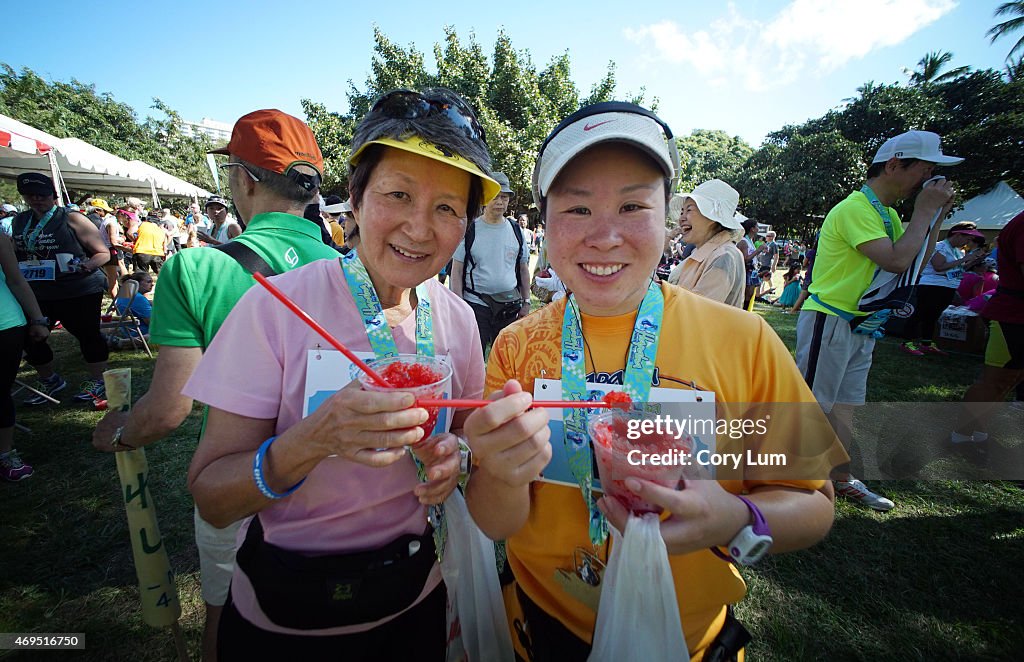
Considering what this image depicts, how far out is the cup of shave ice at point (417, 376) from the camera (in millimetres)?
1215

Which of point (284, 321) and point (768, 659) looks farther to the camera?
point (768, 659)

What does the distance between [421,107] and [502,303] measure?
413cm

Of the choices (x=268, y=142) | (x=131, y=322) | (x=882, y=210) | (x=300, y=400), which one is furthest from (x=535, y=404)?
(x=131, y=322)

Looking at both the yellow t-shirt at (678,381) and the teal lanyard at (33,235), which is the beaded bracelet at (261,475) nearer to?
the yellow t-shirt at (678,381)

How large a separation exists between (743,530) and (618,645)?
1.63ft

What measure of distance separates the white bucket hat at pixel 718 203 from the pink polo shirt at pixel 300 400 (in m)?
3.27

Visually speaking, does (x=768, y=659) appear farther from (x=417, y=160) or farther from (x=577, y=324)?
(x=417, y=160)

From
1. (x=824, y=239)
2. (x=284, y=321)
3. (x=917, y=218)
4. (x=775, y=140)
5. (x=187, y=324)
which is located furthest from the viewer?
(x=775, y=140)

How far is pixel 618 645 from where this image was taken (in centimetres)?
117

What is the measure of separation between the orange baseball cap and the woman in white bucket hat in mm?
2930

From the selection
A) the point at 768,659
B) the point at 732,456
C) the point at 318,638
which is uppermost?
the point at 732,456

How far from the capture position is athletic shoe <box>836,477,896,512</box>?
377 centimetres

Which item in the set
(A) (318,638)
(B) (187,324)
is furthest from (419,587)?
(B) (187,324)

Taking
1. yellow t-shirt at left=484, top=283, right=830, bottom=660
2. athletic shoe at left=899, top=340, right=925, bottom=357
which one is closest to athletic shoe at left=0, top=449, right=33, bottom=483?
yellow t-shirt at left=484, top=283, right=830, bottom=660
